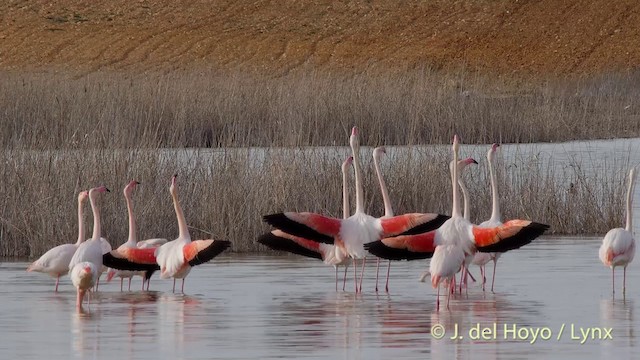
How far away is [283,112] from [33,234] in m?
10.3

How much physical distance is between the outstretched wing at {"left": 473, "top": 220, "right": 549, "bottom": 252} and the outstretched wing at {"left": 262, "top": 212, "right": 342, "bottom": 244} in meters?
1.04

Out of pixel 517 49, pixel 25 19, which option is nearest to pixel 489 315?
pixel 517 49

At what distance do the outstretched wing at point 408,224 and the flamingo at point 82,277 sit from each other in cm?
216

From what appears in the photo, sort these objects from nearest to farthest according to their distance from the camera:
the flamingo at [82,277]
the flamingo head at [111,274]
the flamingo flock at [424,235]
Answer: the flamingo at [82,277]
the flamingo flock at [424,235]
the flamingo head at [111,274]

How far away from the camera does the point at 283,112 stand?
23.7 metres

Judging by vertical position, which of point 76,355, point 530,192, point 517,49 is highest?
point 517,49

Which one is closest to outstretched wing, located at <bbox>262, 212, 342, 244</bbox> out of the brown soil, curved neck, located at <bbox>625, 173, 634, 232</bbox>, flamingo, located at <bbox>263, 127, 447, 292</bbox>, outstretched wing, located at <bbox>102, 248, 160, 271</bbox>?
flamingo, located at <bbox>263, 127, 447, 292</bbox>

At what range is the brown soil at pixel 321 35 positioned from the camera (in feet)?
201

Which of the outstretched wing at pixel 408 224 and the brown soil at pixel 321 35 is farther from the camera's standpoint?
the brown soil at pixel 321 35

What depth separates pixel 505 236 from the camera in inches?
425

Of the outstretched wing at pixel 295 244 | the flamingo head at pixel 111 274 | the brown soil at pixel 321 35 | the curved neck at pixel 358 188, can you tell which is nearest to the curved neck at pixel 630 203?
the curved neck at pixel 358 188

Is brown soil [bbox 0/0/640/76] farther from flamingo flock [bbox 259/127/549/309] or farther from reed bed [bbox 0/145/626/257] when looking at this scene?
flamingo flock [bbox 259/127/549/309]

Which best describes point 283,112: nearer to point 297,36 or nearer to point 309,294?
point 309,294

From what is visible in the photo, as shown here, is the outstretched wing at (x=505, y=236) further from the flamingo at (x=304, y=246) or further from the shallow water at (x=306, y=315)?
the flamingo at (x=304, y=246)
